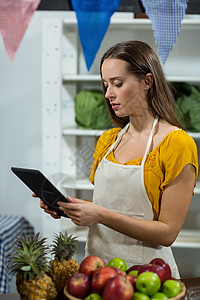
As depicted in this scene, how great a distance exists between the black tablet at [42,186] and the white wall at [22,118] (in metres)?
1.86

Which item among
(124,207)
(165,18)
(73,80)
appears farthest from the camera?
(73,80)

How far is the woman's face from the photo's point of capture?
132cm

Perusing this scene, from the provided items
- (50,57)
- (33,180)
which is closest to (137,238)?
(33,180)

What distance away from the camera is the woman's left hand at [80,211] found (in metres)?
1.16

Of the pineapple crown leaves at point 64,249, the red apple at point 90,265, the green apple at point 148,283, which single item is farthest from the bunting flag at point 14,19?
the green apple at point 148,283

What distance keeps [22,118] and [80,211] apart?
199 centimetres

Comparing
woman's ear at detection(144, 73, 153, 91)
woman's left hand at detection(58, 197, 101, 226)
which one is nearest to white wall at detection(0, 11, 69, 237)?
woman's ear at detection(144, 73, 153, 91)

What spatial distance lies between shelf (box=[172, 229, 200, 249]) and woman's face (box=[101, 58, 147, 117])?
1.45m

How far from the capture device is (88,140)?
2.95 m

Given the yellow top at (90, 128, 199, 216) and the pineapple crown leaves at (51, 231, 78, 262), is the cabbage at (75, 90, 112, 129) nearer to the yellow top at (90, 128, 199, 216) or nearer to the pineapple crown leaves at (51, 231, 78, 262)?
the yellow top at (90, 128, 199, 216)

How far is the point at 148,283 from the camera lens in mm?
840

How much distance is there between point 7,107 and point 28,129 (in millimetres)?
238

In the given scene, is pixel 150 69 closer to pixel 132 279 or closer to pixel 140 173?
pixel 140 173

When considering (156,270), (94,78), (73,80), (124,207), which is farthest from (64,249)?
(73,80)
